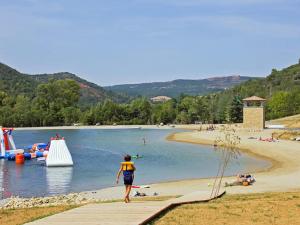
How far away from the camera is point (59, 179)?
4006 centimetres

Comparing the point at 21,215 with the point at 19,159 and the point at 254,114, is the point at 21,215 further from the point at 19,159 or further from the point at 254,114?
the point at 254,114

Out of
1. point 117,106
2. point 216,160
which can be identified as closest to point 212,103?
point 117,106

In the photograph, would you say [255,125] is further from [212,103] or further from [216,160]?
[212,103]

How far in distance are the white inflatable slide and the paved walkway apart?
34837 mm

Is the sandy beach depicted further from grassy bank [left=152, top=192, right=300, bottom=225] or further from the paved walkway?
the paved walkway

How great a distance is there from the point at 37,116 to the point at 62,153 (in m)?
118

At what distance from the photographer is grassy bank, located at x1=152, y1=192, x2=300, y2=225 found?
13.3 metres

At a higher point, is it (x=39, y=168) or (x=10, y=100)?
(x=10, y=100)

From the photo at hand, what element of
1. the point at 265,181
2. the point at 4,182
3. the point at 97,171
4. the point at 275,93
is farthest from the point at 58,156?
the point at 275,93

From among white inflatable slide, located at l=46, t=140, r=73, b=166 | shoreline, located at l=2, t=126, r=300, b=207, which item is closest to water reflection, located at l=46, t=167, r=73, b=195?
white inflatable slide, located at l=46, t=140, r=73, b=166

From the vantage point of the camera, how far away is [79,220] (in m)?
13.2

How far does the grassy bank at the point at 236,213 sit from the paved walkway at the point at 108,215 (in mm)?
485

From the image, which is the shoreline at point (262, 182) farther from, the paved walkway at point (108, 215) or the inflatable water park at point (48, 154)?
the inflatable water park at point (48, 154)

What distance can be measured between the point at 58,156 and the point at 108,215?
3722 centimetres
